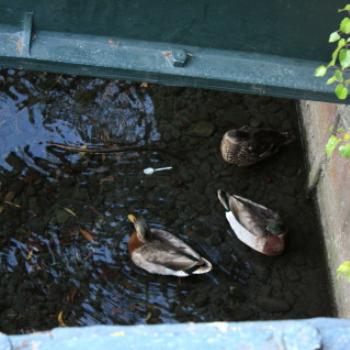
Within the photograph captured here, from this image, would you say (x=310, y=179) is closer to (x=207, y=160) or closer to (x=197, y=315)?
(x=207, y=160)

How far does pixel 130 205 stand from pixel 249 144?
1.35m

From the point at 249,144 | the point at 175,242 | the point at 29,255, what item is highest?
the point at 249,144

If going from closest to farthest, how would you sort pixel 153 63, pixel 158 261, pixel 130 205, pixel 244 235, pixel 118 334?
pixel 118 334, pixel 153 63, pixel 158 261, pixel 244 235, pixel 130 205

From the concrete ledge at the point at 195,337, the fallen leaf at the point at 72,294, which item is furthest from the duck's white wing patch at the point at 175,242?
the concrete ledge at the point at 195,337

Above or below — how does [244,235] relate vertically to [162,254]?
above

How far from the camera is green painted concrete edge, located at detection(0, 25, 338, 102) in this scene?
361 cm

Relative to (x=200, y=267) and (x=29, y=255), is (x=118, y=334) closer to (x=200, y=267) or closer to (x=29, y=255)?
(x=200, y=267)

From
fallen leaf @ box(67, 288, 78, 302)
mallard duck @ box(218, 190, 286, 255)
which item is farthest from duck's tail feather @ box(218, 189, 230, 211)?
fallen leaf @ box(67, 288, 78, 302)

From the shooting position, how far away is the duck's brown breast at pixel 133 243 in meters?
6.10

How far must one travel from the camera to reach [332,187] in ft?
20.4

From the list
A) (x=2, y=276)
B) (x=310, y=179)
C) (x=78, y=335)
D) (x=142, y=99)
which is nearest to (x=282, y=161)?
(x=310, y=179)

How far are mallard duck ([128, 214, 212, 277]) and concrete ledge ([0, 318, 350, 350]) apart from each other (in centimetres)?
407

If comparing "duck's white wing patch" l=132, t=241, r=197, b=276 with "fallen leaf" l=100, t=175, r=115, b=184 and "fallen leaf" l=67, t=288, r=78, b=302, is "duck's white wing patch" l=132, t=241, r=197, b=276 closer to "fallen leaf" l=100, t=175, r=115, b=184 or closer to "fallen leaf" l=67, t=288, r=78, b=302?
"fallen leaf" l=67, t=288, r=78, b=302

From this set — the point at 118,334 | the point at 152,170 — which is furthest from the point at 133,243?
the point at 118,334
